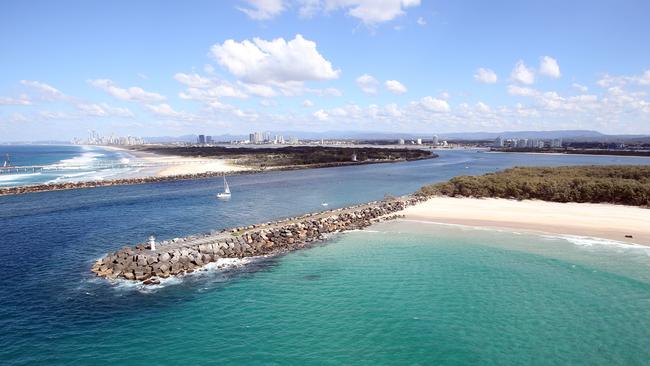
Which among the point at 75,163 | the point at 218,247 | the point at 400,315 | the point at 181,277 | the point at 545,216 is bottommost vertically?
the point at 400,315

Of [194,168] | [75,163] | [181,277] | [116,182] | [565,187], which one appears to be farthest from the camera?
[75,163]

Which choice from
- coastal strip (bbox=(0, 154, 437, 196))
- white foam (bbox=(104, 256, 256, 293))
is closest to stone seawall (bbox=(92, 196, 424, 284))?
white foam (bbox=(104, 256, 256, 293))

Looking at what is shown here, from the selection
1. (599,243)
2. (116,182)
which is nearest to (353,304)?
(599,243)

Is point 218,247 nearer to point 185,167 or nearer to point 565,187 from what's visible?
point 565,187

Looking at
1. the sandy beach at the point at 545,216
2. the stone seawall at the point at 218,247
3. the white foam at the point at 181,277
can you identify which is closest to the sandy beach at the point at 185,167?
the stone seawall at the point at 218,247

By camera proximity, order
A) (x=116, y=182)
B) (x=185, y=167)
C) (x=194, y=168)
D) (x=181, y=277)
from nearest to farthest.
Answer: (x=181, y=277) → (x=116, y=182) → (x=194, y=168) → (x=185, y=167)

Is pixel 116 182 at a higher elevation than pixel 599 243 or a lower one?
higher
